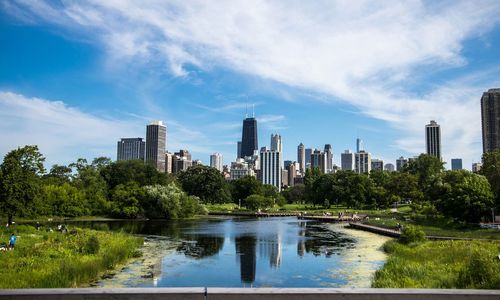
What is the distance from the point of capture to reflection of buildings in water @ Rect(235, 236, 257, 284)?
24703 mm

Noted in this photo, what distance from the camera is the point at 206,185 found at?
12325 cm

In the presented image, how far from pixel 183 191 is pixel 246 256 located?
70.1 meters

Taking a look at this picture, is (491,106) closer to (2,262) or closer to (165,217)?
(165,217)

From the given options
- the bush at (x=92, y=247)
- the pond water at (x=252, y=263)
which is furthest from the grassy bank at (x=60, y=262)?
the pond water at (x=252, y=263)

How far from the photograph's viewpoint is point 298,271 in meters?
26.5

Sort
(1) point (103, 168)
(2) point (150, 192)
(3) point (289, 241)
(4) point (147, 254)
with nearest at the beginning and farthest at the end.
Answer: (4) point (147, 254) < (3) point (289, 241) < (2) point (150, 192) < (1) point (103, 168)

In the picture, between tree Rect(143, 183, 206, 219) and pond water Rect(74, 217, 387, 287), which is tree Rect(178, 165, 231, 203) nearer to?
tree Rect(143, 183, 206, 219)

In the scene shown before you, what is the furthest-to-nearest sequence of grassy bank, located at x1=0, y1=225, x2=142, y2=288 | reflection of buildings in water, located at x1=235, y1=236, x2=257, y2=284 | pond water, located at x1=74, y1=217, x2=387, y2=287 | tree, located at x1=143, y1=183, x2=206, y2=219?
tree, located at x1=143, y1=183, x2=206, y2=219 → reflection of buildings in water, located at x1=235, y1=236, x2=257, y2=284 → pond water, located at x1=74, y1=217, x2=387, y2=287 → grassy bank, located at x1=0, y1=225, x2=142, y2=288

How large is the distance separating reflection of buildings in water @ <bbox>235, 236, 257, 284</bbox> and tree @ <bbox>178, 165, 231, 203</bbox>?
75.7 m

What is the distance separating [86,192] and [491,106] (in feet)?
491

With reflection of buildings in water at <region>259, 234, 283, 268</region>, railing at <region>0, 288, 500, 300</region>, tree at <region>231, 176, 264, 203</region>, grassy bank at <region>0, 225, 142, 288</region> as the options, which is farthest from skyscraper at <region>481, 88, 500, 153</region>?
railing at <region>0, 288, 500, 300</region>

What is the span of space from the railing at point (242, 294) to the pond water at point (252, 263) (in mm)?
12220

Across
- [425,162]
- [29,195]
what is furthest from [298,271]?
[425,162]

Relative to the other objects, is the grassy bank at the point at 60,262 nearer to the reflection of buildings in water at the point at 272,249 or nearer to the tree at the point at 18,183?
the reflection of buildings in water at the point at 272,249
